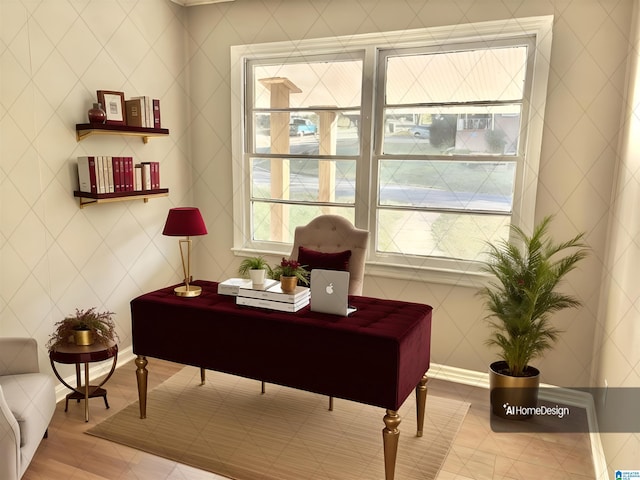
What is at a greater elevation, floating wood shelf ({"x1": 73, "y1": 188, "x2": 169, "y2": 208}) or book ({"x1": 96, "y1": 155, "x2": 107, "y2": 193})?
book ({"x1": 96, "y1": 155, "x2": 107, "y2": 193})

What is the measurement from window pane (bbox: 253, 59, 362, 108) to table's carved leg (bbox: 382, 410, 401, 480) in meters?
2.42

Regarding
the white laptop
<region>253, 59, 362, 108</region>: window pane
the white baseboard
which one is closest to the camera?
the white laptop

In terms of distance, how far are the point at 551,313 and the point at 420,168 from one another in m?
1.35

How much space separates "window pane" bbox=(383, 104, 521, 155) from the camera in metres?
3.45

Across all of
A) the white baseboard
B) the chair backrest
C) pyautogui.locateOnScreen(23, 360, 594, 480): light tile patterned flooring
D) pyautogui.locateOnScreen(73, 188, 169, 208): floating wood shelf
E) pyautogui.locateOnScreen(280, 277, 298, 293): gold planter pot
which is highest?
pyautogui.locateOnScreen(73, 188, 169, 208): floating wood shelf

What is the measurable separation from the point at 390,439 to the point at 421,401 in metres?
0.57

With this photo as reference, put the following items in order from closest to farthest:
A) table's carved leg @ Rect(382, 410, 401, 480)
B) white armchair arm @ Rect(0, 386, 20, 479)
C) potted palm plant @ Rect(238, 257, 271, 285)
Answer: white armchair arm @ Rect(0, 386, 20, 479)
table's carved leg @ Rect(382, 410, 401, 480)
potted palm plant @ Rect(238, 257, 271, 285)

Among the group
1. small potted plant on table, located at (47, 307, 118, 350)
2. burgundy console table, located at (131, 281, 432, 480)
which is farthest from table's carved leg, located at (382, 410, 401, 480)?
small potted plant on table, located at (47, 307, 118, 350)

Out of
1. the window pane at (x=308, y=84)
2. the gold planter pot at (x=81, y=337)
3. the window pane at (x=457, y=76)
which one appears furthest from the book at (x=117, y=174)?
the window pane at (x=457, y=76)

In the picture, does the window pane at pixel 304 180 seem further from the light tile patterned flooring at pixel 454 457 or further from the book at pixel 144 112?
the light tile patterned flooring at pixel 454 457

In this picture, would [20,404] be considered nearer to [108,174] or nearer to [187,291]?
[187,291]

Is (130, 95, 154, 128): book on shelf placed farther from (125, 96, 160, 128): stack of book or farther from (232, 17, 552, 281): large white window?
(232, 17, 552, 281): large white window

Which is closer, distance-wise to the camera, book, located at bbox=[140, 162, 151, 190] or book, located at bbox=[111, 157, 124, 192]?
book, located at bbox=[111, 157, 124, 192]

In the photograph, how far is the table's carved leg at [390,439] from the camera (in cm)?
227
